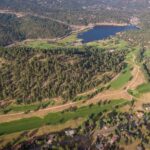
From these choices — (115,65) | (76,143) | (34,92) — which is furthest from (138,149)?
(115,65)

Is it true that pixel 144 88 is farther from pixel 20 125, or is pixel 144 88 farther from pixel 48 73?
pixel 20 125

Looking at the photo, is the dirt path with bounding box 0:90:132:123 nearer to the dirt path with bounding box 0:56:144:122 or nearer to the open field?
the dirt path with bounding box 0:56:144:122

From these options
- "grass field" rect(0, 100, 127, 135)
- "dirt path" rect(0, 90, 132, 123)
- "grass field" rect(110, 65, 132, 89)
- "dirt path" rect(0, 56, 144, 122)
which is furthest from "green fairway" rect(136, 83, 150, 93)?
"grass field" rect(0, 100, 127, 135)

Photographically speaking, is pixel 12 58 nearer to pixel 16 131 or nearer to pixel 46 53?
pixel 46 53

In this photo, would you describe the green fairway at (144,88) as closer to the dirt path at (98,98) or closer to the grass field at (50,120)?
the dirt path at (98,98)

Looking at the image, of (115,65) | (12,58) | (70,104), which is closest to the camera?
(70,104)

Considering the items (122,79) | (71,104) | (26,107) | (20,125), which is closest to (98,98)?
(71,104)

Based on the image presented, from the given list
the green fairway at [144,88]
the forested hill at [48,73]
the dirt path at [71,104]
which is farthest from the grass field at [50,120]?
the green fairway at [144,88]
